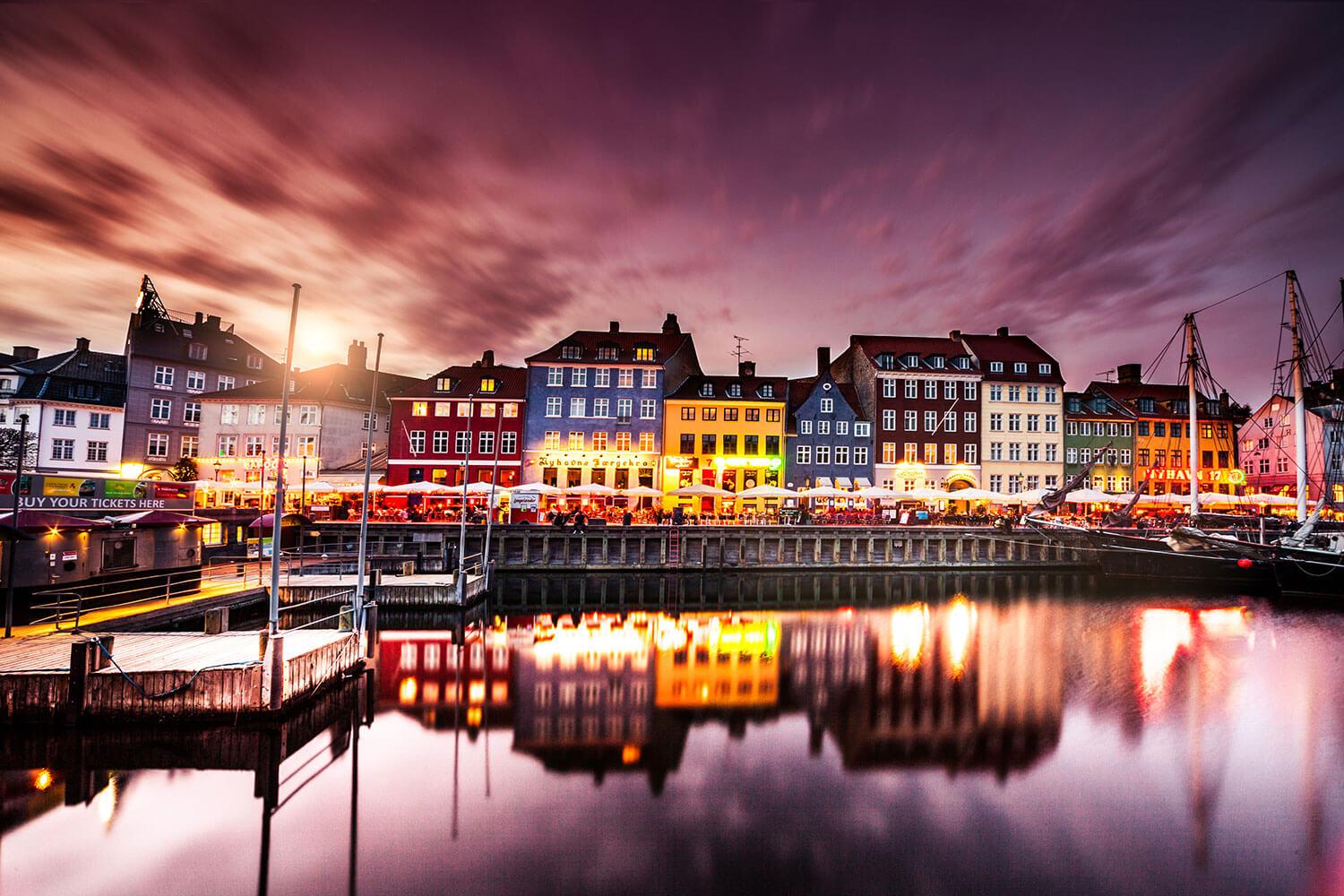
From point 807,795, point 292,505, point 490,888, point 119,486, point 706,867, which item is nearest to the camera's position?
point 490,888

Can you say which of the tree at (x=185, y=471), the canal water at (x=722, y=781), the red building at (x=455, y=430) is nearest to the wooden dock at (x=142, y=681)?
the canal water at (x=722, y=781)

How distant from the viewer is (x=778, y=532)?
142ft

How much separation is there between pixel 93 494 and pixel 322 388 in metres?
38.2

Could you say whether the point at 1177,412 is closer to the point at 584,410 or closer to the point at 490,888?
the point at 584,410

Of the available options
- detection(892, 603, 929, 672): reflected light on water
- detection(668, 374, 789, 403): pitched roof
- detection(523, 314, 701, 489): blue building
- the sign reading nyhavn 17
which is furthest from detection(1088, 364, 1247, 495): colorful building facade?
the sign reading nyhavn 17

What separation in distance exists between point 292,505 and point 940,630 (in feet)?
148

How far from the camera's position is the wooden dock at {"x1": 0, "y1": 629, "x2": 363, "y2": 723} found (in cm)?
1328

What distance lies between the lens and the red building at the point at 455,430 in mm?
55625

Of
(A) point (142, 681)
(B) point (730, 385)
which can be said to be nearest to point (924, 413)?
(B) point (730, 385)

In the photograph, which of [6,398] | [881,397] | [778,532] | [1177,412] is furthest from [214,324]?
A: [1177,412]

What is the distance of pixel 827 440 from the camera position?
58.2m

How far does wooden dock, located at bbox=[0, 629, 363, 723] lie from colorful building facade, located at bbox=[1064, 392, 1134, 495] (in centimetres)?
6655

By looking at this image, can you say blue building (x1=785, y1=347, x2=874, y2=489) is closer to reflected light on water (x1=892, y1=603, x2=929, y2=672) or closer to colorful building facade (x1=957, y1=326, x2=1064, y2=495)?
colorful building facade (x1=957, y1=326, x2=1064, y2=495)

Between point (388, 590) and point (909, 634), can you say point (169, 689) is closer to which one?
point (388, 590)
